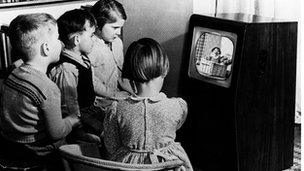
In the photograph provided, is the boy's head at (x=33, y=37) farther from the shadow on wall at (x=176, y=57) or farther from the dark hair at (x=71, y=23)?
the shadow on wall at (x=176, y=57)

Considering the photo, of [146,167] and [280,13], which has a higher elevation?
[280,13]

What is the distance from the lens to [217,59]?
2.34 metres

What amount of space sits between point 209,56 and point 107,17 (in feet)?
1.98

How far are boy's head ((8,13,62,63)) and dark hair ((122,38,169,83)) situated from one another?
0.31 metres

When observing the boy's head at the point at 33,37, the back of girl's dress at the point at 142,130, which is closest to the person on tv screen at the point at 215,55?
the back of girl's dress at the point at 142,130

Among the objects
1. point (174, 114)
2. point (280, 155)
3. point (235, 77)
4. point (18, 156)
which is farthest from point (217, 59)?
point (18, 156)

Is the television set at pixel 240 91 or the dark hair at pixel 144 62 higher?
the dark hair at pixel 144 62

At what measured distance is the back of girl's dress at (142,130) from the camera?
147 centimetres

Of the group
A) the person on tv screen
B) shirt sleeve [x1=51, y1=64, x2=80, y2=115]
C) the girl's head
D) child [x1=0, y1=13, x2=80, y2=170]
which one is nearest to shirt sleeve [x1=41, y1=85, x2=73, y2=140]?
child [x1=0, y1=13, x2=80, y2=170]

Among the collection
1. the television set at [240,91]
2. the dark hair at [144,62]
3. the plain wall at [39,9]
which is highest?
the plain wall at [39,9]

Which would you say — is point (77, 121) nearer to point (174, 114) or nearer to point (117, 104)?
point (117, 104)

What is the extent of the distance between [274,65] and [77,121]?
40.9 inches

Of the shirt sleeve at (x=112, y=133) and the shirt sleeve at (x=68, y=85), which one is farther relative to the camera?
the shirt sleeve at (x=68, y=85)

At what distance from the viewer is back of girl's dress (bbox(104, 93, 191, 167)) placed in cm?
147
